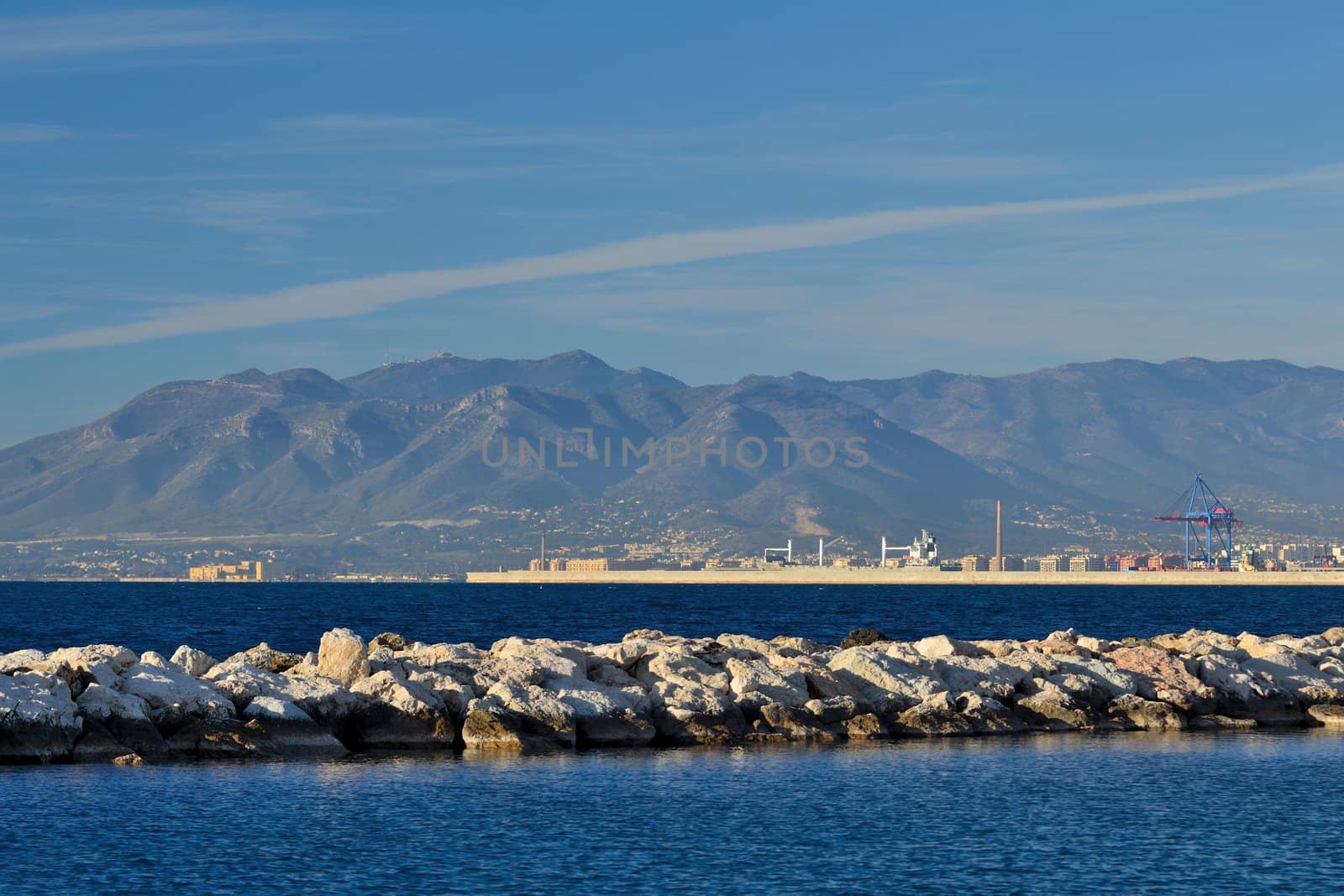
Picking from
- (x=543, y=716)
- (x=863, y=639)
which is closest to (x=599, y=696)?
(x=543, y=716)

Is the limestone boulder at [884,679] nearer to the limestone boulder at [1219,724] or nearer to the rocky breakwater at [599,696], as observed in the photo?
the rocky breakwater at [599,696]

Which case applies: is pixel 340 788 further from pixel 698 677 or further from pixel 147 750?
pixel 698 677

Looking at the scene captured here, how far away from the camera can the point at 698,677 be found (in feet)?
111

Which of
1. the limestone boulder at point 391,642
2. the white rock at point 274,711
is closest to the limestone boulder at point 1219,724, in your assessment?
the limestone boulder at point 391,642

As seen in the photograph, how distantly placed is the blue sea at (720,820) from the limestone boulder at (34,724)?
0.69m

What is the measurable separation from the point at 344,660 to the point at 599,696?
4573 mm

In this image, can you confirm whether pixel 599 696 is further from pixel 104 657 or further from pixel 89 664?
pixel 104 657

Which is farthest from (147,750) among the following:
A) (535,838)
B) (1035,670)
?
(1035,670)

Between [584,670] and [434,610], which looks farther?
[434,610]

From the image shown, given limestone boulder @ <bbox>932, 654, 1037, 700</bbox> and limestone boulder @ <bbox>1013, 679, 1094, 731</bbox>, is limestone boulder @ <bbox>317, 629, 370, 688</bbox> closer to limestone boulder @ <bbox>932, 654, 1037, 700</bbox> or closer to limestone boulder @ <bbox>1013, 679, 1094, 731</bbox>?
limestone boulder @ <bbox>932, 654, 1037, 700</bbox>

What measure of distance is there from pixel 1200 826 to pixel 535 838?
28.1 feet

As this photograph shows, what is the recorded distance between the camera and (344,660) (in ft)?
105

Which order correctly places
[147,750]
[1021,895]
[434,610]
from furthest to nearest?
1. [434,610]
2. [147,750]
3. [1021,895]

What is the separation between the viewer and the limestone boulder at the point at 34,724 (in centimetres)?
2772
